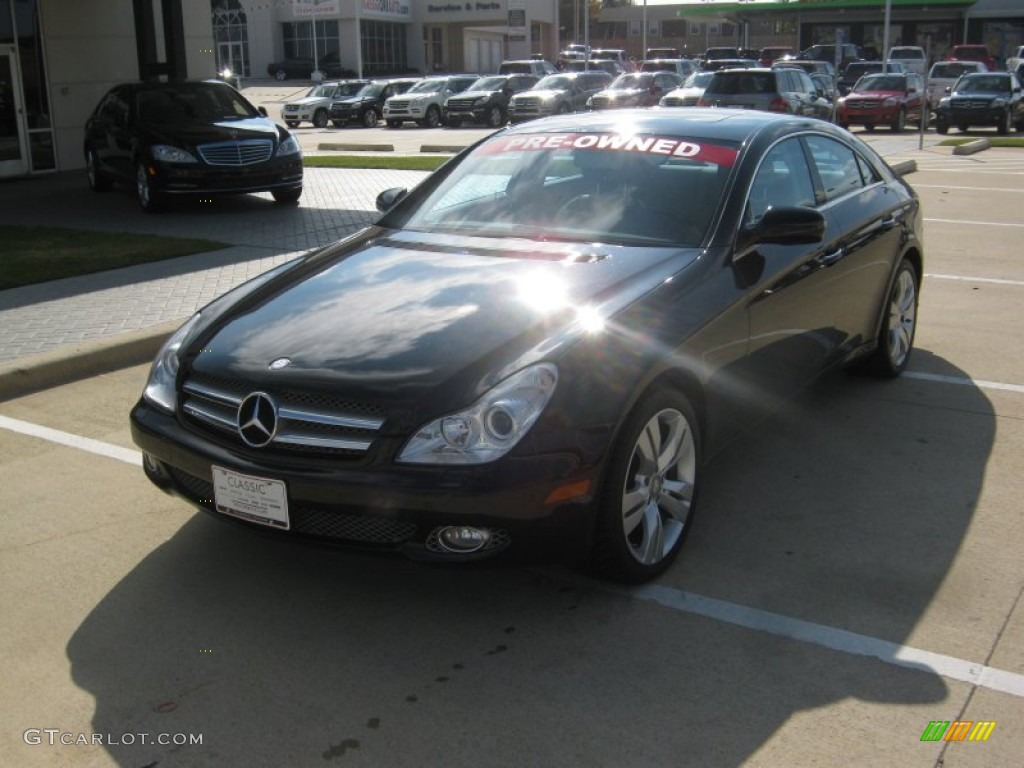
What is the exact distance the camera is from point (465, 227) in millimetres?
4977

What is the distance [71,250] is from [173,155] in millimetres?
3326

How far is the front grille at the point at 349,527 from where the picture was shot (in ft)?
11.1

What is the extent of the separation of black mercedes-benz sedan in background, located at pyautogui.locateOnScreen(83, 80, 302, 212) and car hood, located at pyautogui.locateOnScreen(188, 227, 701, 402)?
941 cm

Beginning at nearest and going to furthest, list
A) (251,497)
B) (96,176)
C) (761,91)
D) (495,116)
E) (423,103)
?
1. (251,497)
2. (96,176)
3. (761,91)
4. (495,116)
5. (423,103)

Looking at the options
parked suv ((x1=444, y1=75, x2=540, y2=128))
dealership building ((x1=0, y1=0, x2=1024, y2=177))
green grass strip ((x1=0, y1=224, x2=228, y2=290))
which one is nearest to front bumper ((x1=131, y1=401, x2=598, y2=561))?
green grass strip ((x1=0, y1=224, x2=228, y2=290))

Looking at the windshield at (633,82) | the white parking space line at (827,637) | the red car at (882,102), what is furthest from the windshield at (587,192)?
the windshield at (633,82)

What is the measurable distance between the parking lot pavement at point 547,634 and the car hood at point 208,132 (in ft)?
29.9

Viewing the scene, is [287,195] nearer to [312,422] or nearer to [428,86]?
[312,422]

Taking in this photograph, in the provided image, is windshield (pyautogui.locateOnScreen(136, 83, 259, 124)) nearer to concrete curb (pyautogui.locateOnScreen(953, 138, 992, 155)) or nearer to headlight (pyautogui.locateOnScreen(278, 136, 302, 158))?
headlight (pyautogui.locateOnScreen(278, 136, 302, 158))

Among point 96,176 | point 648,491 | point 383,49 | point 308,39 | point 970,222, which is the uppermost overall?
point 308,39

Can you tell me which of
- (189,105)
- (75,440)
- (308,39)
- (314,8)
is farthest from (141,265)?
(308,39)

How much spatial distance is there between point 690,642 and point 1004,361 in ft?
13.8

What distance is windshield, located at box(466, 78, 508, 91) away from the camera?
120 ft

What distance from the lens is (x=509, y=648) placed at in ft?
11.5
